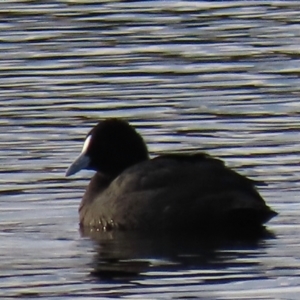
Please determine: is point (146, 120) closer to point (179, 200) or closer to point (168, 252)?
point (179, 200)

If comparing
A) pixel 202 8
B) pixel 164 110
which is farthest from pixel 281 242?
pixel 202 8

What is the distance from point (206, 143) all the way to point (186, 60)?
4264 mm

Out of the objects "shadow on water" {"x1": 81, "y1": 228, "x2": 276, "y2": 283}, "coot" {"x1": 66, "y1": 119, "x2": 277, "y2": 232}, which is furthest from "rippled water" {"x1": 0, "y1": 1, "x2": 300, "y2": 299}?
"coot" {"x1": 66, "y1": 119, "x2": 277, "y2": 232}

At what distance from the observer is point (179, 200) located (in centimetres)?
1216

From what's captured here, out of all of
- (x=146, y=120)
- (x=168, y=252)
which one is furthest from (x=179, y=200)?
(x=146, y=120)

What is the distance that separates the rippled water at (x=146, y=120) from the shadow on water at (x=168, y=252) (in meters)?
0.02

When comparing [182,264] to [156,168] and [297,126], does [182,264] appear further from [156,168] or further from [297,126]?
[297,126]

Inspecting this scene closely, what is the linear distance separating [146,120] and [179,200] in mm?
3959

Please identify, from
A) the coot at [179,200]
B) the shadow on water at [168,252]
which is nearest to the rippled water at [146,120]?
the shadow on water at [168,252]

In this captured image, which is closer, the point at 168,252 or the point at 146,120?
the point at 168,252

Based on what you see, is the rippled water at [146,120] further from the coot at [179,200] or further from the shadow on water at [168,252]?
the coot at [179,200]

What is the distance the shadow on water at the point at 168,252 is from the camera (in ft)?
35.5

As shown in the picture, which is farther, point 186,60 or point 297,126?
point 186,60

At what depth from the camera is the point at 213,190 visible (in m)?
12.1
